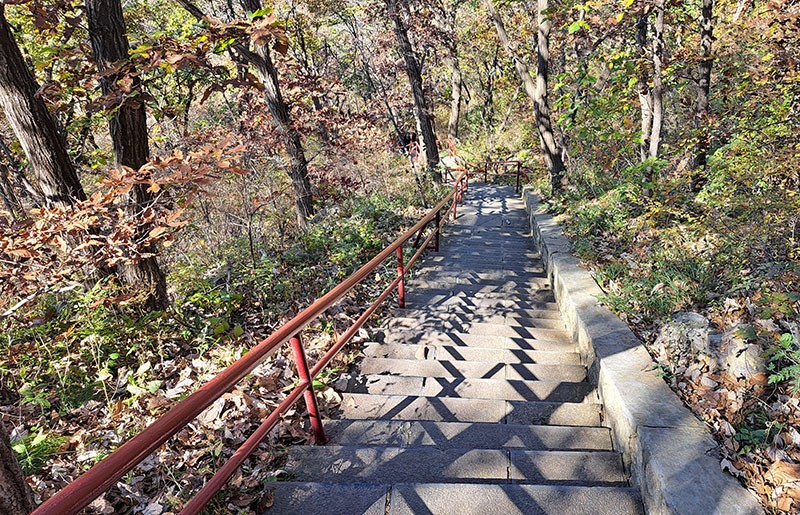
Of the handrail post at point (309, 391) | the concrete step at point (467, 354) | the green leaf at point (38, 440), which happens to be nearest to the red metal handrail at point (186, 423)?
the handrail post at point (309, 391)

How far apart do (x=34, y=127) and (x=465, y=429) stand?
4237 millimetres

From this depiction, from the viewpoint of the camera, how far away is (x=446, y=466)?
99.0 inches

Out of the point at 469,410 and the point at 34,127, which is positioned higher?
the point at 34,127

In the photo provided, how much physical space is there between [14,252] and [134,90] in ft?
4.92

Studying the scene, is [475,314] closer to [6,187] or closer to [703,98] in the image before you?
[703,98]

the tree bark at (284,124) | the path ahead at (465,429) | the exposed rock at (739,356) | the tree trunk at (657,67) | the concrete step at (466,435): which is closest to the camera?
the path ahead at (465,429)

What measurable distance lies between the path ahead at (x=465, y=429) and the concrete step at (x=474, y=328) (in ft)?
0.05

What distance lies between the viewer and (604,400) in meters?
3.33

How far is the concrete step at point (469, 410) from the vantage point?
3.21 metres

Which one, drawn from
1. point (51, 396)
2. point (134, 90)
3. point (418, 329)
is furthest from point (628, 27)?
point (51, 396)

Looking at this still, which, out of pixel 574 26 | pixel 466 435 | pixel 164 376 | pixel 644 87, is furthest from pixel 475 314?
pixel 644 87

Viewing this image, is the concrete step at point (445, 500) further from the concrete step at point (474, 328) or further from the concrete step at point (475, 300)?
the concrete step at point (475, 300)

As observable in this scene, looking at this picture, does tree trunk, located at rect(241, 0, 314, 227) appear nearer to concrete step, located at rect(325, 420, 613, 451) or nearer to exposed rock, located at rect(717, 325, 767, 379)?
concrete step, located at rect(325, 420, 613, 451)

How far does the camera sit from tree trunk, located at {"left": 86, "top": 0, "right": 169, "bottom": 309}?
380 cm
